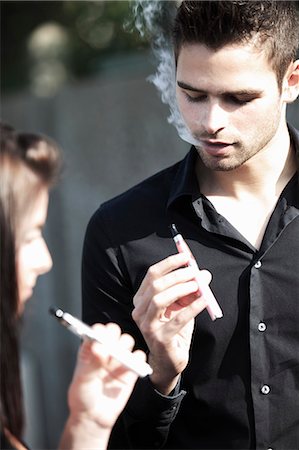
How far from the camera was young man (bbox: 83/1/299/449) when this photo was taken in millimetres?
2355

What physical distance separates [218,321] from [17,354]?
26.1 inches

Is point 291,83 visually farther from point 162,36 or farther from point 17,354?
point 17,354

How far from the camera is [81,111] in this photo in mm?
5336

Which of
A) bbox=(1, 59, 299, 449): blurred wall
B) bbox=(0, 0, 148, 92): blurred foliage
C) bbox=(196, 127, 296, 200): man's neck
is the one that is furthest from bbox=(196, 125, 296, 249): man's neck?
bbox=(0, 0, 148, 92): blurred foliage

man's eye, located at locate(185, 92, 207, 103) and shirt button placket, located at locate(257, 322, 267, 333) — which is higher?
man's eye, located at locate(185, 92, 207, 103)

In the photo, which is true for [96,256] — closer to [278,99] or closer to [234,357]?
[234,357]

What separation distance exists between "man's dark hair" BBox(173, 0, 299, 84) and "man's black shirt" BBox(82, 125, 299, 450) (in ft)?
1.11

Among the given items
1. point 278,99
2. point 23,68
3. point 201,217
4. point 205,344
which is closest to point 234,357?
point 205,344

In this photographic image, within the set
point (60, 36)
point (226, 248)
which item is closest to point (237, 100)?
point (226, 248)

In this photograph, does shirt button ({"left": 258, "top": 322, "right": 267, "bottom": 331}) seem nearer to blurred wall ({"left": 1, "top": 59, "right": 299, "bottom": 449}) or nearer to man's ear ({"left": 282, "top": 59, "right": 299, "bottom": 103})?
man's ear ({"left": 282, "top": 59, "right": 299, "bottom": 103})

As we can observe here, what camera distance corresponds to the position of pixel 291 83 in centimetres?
255

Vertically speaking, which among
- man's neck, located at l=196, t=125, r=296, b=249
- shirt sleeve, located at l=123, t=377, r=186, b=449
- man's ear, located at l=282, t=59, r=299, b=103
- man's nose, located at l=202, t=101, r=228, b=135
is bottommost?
shirt sleeve, located at l=123, t=377, r=186, b=449

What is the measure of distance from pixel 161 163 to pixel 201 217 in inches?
95.8

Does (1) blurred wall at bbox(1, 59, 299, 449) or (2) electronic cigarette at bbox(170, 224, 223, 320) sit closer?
(2) electronic cigarette at bbox(170, 224, 223, 320)
